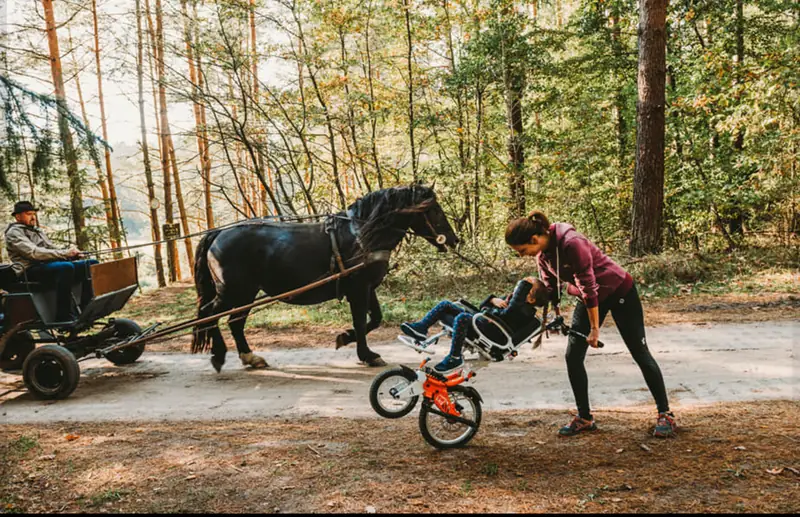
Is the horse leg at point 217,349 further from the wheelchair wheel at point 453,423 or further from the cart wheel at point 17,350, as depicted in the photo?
the wheelchair wheel at point 453,423

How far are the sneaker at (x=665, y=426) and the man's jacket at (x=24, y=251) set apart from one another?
20.4 ft

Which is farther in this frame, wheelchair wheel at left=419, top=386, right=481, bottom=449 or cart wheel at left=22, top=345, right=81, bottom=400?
cart wheel at left=22, top=345, right=81, bottom=400

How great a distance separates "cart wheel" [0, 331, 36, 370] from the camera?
20.9 ft

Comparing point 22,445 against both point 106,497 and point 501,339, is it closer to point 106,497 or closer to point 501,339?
point 106,497

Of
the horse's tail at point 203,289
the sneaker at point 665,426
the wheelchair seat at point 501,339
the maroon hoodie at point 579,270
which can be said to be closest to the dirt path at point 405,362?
the horse's tail at point 203,289

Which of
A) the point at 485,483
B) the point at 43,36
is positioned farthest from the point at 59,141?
the point at 43,36

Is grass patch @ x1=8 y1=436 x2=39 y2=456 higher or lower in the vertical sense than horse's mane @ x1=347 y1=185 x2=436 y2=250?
lower

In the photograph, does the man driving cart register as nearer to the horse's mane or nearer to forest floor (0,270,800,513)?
forest floor (0,270,800,513)

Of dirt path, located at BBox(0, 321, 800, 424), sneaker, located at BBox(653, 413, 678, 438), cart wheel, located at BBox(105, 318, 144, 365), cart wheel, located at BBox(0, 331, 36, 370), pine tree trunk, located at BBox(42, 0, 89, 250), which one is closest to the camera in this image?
sneaker, located at BBox(653, 413, 678, 438)

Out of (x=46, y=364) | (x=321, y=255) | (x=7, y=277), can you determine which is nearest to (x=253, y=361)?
(x=321, y=255)

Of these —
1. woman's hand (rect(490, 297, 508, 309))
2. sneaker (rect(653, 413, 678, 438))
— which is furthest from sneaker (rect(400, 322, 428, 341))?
sneaker (rect(653, 413, 678, 438))

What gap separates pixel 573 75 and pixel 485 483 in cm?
1255

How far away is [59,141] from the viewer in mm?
6293

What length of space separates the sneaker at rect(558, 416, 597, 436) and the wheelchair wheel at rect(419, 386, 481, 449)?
67cm
